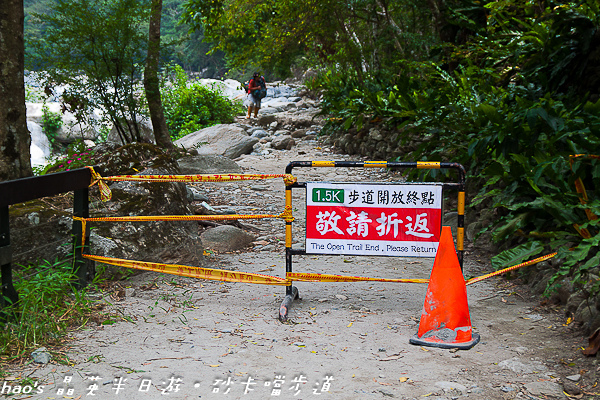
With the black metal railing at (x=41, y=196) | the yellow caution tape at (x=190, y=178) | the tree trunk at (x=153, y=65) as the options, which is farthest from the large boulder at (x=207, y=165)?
the black metal railing at (x=41, y=196)

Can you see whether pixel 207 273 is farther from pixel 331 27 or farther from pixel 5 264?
pixel 331 27

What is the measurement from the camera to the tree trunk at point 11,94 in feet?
16.0

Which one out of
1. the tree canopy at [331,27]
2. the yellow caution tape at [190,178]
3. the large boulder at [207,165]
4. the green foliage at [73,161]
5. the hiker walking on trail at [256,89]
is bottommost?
the large boulder at [207,165]

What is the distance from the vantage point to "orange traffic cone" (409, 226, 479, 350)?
11.9 feet

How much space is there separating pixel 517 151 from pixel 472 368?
285 centimetres

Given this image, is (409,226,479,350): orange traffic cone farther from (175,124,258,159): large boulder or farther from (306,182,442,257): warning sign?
(175,124,258,159): large boulder

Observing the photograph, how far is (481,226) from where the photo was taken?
641cm

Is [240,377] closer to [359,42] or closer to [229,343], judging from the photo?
[229,343]

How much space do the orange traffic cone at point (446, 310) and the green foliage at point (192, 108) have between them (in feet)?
56.2

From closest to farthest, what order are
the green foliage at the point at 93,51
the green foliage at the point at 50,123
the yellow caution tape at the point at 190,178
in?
1. the yellow caution tape at the point at 190,178
2. the green foliage at the point at 93,51
3. the green foliage at the point at 50,123

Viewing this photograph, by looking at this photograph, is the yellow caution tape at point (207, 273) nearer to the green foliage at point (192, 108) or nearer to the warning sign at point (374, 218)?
the warning sign at point (374, 218)

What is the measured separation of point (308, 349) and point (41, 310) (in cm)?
183

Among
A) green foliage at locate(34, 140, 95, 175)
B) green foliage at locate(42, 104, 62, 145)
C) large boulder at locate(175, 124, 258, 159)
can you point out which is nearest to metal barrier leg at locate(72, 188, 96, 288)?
green foliage at locate(34, 140, 95, 175)

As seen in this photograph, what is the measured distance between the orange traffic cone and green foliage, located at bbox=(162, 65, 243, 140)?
1712cm
